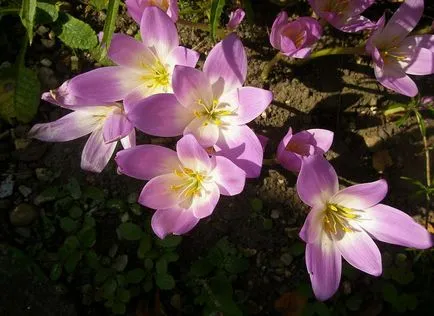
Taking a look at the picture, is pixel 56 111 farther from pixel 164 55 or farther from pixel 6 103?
pixel 164 55

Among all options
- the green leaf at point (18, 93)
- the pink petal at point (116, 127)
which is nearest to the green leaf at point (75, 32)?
the green leaf at point (18, 93)

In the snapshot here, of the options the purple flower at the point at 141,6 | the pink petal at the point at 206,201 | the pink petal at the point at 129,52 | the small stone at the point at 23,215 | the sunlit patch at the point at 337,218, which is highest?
the purple flower at the point at 141,6

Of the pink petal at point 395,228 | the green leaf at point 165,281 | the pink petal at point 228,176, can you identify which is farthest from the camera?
the green leaf at point 165,281

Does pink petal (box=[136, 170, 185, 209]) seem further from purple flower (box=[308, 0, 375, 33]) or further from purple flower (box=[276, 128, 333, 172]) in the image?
purple flower (box=[308, 0, 375, 33])

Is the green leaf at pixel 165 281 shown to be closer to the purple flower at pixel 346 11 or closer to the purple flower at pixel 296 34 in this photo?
the purple flower at pixel 296 34

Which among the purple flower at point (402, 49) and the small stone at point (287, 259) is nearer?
the purple flower at point (402, 49)

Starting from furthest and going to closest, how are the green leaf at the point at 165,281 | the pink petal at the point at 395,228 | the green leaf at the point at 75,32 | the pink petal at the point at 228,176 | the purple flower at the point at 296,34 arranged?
the green leaf at the point at 75,32
the green leaf at the point at 165,281
the purple flower at the point at 296,34
the pink petal at the point at 395,228
the pink petal at the point at 228,176

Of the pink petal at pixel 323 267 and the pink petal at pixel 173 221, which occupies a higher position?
the pink petal at pixel 173 221
